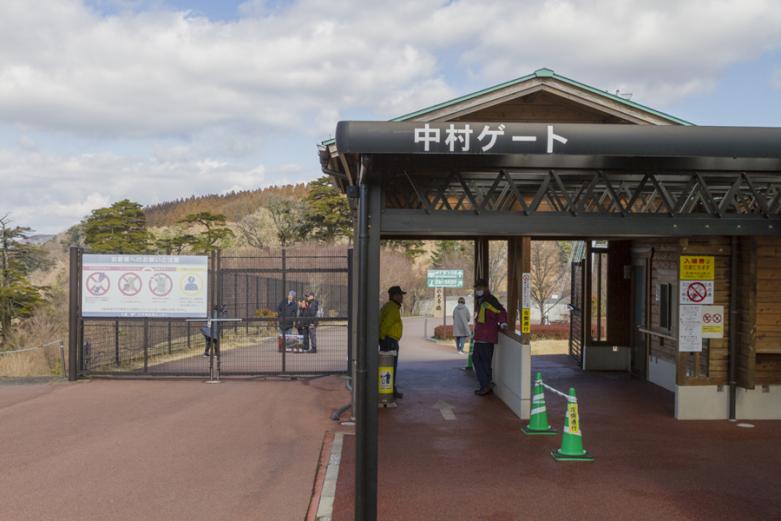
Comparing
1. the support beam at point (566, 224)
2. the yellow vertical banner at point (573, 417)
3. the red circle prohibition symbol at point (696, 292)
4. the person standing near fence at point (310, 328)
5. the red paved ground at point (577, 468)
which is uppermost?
the support beam at point (566, 224)

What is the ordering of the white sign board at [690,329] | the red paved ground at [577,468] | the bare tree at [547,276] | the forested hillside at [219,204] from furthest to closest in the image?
1. the forested hillside at [219,204]
2. the bare tree at [547,276]
3. the white sign board at [690,329]
4. the red paved ground at [577,468]

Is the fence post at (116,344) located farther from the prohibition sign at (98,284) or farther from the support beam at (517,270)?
the support beam at (517,270)

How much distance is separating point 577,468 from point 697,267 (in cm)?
390

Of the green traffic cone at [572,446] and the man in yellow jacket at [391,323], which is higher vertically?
the man in yellow jacket at [391,323]

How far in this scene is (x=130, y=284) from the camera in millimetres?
13789

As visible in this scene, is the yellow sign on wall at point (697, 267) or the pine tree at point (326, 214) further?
the pine tree at point (326, 214)

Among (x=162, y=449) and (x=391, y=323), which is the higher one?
(x=391, y=323)

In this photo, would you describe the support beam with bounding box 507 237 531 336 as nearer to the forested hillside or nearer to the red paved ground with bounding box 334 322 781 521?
the red paved ground with bounding box 334 322 781 521

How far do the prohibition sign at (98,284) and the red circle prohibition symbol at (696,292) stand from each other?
33.9ft

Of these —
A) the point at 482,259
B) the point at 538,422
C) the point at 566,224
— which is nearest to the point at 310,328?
the point at 482,259

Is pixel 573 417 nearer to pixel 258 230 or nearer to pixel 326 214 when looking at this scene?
pixel 326 214

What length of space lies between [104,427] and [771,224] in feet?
29.4

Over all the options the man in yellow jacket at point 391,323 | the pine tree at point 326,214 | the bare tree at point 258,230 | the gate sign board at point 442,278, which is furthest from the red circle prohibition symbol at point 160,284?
the bare tree at point 258,230

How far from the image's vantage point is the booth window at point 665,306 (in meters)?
12.4
